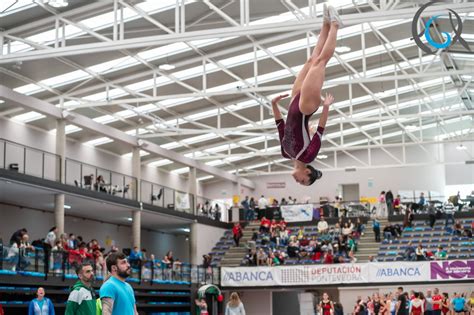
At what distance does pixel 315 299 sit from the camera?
38375mm

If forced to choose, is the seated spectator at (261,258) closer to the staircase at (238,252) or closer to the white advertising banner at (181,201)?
the staircase at (238,252)

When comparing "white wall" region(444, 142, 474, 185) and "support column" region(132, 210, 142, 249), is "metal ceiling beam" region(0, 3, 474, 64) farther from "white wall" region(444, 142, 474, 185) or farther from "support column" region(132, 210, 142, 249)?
"white wall" region(444, 142, 474, 185)

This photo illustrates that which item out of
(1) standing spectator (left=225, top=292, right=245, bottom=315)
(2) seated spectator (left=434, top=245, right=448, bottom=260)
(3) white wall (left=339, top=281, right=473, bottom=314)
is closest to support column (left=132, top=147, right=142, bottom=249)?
(3) white wall (left=339, top=281, right=473, bottom=314)

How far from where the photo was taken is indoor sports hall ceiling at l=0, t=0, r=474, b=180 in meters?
20.3

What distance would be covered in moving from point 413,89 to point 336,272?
9.97 meters

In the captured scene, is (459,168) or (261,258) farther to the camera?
(459,168)

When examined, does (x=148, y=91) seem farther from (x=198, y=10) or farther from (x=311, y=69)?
(x=311, y=69)

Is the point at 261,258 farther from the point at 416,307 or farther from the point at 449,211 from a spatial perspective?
the point at 416,307

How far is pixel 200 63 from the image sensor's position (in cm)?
2830

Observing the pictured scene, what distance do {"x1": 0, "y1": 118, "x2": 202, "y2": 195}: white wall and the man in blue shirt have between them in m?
23.4

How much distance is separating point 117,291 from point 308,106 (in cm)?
227

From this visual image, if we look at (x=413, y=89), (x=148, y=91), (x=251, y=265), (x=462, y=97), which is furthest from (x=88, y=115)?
(x=462, y=97)

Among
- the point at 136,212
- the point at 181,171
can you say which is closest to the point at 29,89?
the point at 136,212

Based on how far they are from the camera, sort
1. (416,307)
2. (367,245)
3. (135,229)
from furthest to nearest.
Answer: (367,245)
(135,229)
(416,307)
